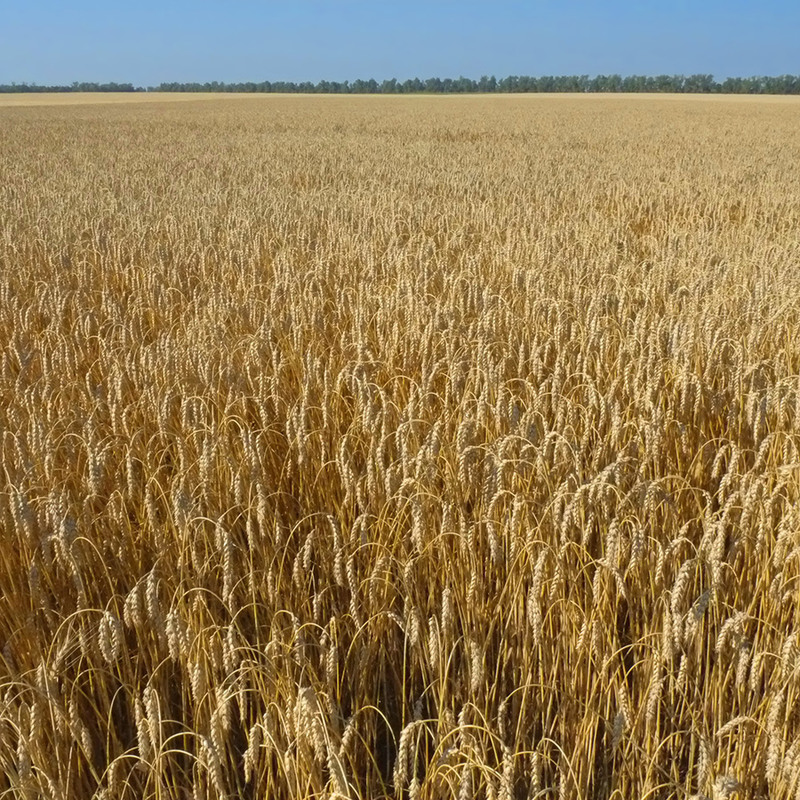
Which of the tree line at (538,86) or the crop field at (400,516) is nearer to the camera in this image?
the crop field at (400,516)

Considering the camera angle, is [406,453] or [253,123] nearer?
[406,453]

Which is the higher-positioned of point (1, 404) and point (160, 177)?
point (160, 177)

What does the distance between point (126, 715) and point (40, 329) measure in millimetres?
2243

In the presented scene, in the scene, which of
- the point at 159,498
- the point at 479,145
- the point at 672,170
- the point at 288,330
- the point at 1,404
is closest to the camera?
the point at 159,498

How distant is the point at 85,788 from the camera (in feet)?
4.10

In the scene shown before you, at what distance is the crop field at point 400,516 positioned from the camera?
1.17 metres

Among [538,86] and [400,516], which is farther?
[538,86]

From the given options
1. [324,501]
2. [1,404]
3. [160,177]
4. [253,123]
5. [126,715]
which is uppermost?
[253,123]

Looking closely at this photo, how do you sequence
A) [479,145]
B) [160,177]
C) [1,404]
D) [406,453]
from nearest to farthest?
[406,453] → [1,404] → [160,177] → [479,145]

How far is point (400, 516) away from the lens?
1.71 meters

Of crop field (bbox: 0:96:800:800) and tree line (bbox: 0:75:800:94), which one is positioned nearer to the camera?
crop field (bbox: 0:96:800:800)

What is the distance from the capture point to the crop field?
1172 millimetres

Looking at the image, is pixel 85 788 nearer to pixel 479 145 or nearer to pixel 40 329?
pixel 40 329

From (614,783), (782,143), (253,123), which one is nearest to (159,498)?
(614,783)
